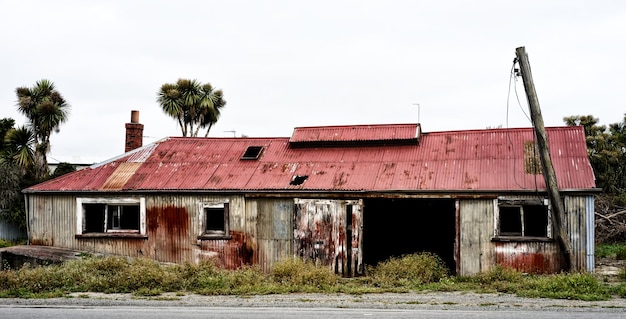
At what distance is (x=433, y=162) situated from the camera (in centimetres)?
2109

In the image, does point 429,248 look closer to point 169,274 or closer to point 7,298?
point 169,274

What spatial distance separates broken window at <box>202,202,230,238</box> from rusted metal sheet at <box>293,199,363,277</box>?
7.68 ft

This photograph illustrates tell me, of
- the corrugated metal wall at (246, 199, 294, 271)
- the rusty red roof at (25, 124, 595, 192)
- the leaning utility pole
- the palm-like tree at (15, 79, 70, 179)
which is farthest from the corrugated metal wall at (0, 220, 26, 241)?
the leaning utility pole

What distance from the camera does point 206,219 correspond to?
70.3 ft

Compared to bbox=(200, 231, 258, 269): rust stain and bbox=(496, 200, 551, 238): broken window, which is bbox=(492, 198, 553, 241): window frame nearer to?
bbox=(496, 200, 551, 238): broken window

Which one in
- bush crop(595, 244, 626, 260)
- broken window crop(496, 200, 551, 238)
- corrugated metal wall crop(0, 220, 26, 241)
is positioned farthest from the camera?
corrugated metal wall crop(0, 220, 26, 241)

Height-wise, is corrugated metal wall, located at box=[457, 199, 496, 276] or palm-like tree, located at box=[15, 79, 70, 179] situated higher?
palm-like tree, located at box=[15, 79, 70, 179]

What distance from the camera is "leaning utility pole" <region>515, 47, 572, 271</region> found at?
17797mm

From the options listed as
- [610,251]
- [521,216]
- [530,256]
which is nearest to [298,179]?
[521,216]

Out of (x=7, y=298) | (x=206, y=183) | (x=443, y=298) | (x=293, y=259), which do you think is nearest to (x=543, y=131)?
(x=443, y=298)

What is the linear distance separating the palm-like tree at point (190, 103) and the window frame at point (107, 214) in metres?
20.6

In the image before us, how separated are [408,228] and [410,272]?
7.33 m

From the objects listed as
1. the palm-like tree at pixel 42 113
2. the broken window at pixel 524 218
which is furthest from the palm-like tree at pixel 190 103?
the broken window at pixel 524 218

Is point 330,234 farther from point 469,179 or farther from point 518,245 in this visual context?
point 518,245
